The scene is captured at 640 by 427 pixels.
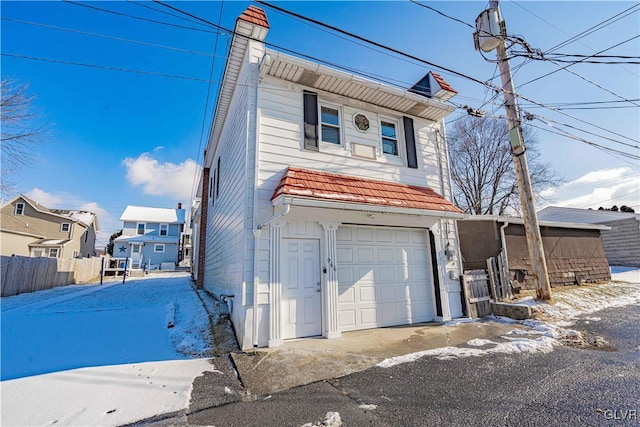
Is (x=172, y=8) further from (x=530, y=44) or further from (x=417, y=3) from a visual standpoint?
(x=530, y=44)

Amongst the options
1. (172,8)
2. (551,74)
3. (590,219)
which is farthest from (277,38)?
(590,219)

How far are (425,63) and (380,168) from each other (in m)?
2.55

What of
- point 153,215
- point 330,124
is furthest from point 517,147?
point 153,215

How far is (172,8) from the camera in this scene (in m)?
4.79

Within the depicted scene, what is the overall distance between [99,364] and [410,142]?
8348mm

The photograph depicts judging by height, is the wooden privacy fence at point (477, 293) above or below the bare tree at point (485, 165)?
below

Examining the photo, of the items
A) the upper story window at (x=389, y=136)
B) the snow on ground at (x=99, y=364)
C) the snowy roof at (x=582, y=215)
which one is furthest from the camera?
the snowy roof at (x=582, y=215)

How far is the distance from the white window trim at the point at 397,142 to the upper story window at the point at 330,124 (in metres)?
1.28

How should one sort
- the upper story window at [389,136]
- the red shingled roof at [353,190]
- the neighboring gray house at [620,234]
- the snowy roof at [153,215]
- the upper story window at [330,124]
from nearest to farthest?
the red shingled roof at [353,190] < the upper story window at [330,124] < the upper story window at [389,136] < the neighboring gray house at [620,234] < the snowy roof at [153,215]

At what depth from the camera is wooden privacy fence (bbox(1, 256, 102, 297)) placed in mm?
12195

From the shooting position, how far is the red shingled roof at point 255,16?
6.07 meters
